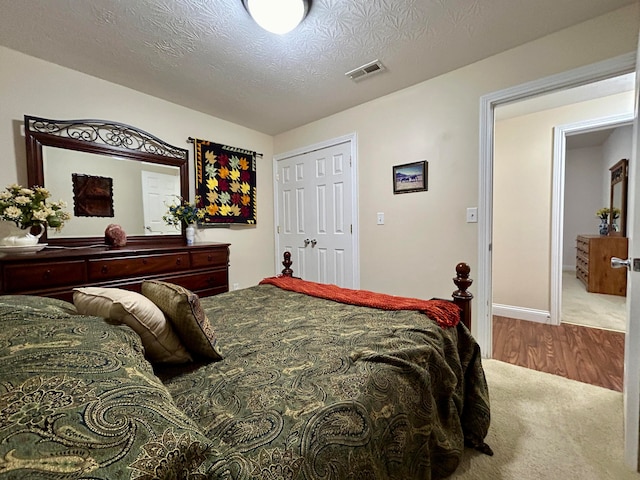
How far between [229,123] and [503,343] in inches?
152

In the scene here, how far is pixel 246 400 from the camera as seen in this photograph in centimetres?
73

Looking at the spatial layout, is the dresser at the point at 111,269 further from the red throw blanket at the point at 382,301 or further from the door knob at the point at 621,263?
the door knob at the point at 621,263

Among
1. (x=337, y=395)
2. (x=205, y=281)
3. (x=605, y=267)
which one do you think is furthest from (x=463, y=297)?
(x=605, y=267)

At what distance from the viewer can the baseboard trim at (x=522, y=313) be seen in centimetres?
307

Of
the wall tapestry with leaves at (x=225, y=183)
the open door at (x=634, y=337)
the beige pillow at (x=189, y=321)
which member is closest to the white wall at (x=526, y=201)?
the open door at (x=634, y=337)

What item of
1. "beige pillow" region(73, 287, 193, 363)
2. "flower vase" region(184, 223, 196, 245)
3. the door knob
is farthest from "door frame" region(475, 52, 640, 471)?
"flower vase" region(184, 223, 196, 245)

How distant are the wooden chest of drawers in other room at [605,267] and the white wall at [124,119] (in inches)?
189

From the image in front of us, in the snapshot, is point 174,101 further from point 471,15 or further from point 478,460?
point 478,460

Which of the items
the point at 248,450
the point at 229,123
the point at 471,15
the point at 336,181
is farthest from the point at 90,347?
the point at 229,123

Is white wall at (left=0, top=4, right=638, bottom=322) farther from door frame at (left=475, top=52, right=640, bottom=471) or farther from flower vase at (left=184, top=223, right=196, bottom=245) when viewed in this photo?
flower vase at (left=184, top=223, right=196, bottom=245)

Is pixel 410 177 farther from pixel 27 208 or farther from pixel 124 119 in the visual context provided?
pixel 27 208

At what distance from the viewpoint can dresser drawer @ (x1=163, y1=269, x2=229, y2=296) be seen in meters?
2.58

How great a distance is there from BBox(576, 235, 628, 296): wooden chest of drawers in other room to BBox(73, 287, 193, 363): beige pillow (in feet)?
18.2

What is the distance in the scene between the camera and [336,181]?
3285mm
